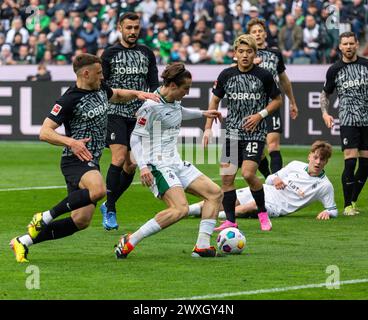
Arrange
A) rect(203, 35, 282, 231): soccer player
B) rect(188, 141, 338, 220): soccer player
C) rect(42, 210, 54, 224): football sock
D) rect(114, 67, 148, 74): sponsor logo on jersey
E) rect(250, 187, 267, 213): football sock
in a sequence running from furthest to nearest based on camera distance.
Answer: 1. rect(188, 141, 338, 220): soccer player
2. rect(114, 67, 148, 74): sponsor logo on jersey
3. rect(250, 187, 267, 213): football sock
4. rect(203, 35, 282, 231): soccer player
5. rect(42, 210, 54, 224): football sock

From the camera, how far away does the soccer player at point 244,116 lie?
45.0 feet

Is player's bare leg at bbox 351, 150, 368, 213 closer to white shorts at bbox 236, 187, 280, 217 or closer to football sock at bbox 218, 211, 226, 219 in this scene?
white shorts at bbox 236, 187, 280, 217

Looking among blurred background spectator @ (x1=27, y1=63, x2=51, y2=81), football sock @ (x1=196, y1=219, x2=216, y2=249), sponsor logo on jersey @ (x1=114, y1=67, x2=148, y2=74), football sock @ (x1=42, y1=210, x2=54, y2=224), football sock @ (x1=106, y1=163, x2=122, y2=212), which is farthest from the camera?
blurred background spectator @ (x1=27, y1=63, x2=51, y2=81)

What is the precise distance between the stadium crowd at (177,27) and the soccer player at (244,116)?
11.4 metres

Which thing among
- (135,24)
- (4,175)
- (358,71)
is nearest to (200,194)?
(135,24)

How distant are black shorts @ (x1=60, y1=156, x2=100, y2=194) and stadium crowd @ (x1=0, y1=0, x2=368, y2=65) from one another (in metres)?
14.1

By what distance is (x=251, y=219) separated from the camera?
49.6 feet

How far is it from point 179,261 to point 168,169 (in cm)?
90

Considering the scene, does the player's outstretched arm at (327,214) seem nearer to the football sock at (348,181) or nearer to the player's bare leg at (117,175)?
the football sock at (348,181)

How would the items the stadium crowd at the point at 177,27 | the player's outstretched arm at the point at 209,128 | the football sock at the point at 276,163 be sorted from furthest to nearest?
the stadium crowd at the point at 177,27 < the football sock at the point at 276,163 < the player's outstretched arm at the point at 209,128

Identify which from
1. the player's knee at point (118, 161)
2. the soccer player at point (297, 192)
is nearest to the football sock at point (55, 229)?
the player's knee at point (118, 161)

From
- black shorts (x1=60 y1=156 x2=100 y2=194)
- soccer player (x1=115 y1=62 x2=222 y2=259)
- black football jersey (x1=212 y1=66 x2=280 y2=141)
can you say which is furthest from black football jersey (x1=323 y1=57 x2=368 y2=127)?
black shorts (x1=60 y1=156 x2=100 y2=194)

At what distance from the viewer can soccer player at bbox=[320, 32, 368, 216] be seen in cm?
1564

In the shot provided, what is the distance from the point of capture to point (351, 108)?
15727 mm
